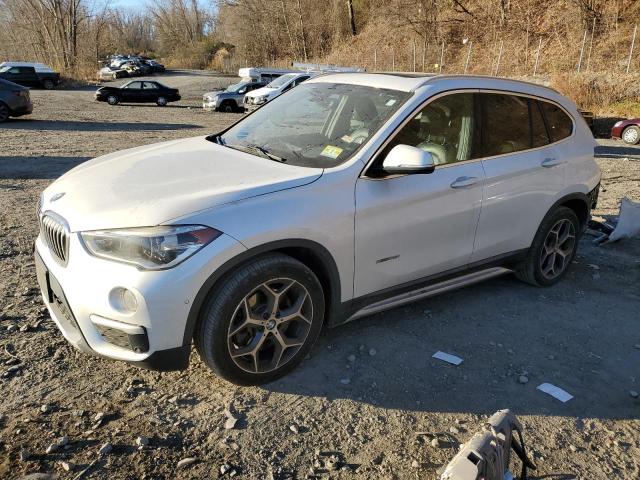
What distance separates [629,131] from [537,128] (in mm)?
13688

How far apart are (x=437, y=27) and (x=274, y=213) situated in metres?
38.0

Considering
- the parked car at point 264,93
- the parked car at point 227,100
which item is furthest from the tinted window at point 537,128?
the parked car at point 227,100

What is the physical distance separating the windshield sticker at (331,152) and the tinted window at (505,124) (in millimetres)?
1236

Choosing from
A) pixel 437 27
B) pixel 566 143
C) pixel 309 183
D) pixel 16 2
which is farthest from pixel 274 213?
pixel 16 2

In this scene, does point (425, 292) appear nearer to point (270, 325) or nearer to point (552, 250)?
point (270, 325)

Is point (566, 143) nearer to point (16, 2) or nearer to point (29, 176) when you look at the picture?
point (29, 176)

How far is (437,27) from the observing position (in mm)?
37094

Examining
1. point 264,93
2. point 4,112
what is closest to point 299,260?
point 4,112

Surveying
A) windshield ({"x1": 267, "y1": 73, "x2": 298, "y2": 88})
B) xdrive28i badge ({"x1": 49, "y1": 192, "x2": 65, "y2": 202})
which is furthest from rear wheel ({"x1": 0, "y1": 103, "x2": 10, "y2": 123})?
xdrive28i badge ({"x1": 49, "y1": 192, "x2": 65, "y2": 202})

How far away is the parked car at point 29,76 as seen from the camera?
33.2 m

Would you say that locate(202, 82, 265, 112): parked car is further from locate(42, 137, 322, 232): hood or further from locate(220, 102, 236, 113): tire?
locate(42, 137, 322, 232): hood

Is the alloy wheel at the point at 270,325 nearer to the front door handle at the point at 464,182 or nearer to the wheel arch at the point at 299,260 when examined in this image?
the wheel arch at the point at 299,260

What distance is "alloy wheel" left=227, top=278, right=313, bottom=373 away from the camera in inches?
119

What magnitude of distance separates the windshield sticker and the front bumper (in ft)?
3.27
